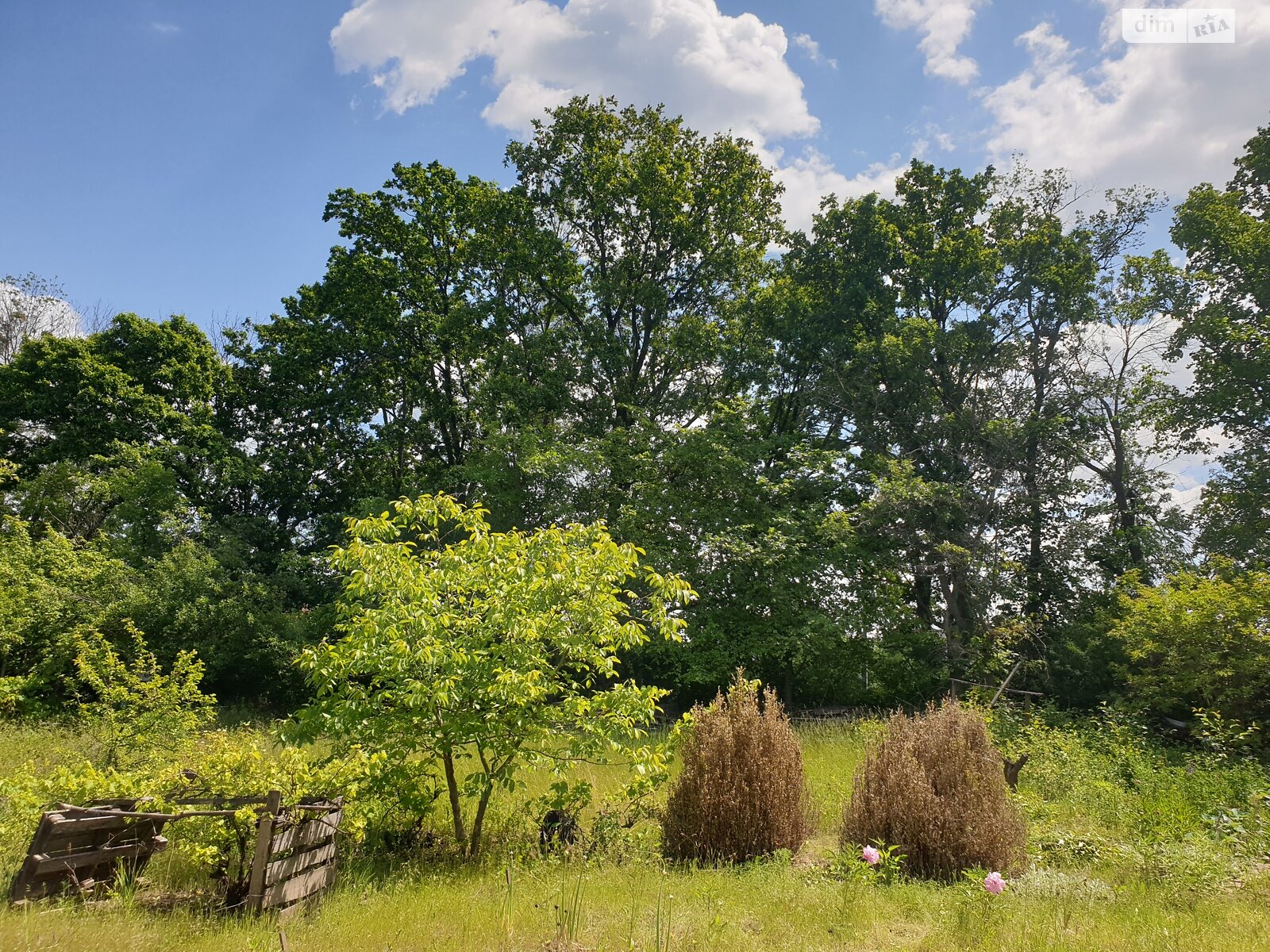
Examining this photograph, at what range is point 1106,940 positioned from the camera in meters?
4.56

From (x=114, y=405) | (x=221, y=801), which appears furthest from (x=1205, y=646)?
(x=114, y=405)

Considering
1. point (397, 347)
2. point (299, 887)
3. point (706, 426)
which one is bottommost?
point (299, 887)

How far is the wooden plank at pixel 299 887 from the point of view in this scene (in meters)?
4.98

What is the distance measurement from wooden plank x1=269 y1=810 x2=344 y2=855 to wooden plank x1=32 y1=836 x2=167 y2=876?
3.62 feet

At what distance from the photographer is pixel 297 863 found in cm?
527

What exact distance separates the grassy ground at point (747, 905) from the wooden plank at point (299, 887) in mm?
146

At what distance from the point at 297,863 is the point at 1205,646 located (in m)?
13.2

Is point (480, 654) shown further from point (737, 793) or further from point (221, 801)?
point (737, 793)

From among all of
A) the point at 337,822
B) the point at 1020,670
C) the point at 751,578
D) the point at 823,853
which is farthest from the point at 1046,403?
the point at 337,822

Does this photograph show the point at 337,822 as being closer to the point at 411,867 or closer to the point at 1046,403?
the point at 411,867

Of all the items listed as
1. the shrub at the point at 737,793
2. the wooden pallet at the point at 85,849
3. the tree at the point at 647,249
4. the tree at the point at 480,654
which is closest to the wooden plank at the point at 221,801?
the wooden pallet at the point at 85,849

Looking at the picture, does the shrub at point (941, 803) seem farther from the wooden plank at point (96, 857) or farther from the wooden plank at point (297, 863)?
the wooden plank at point (96, 857)

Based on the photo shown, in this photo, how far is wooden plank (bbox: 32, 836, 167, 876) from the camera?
504 cm

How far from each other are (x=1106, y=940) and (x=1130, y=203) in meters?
18.7
